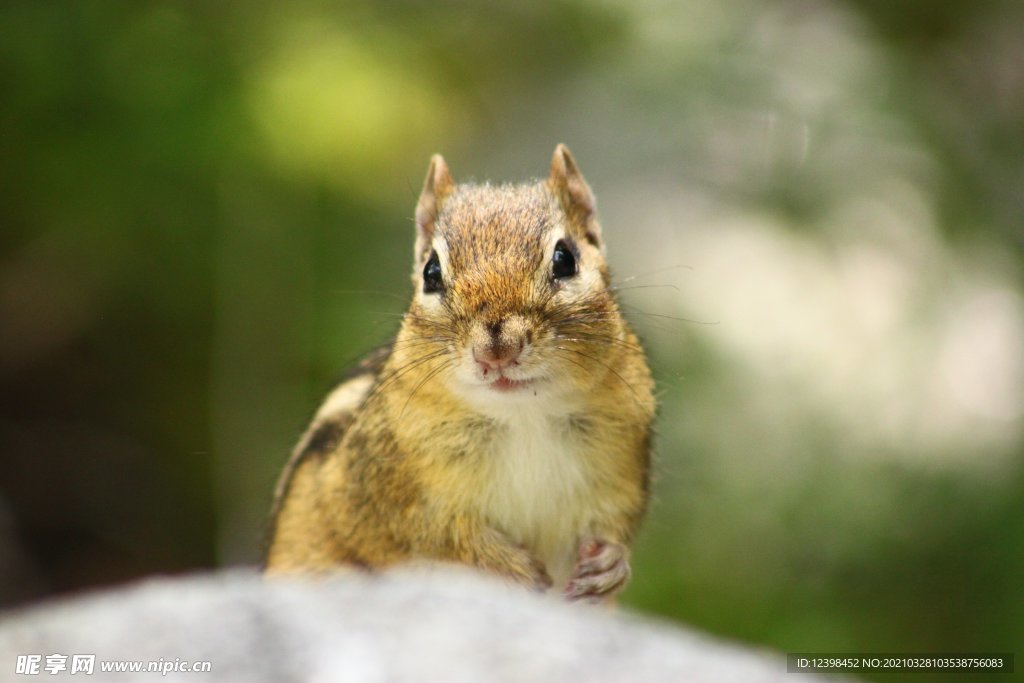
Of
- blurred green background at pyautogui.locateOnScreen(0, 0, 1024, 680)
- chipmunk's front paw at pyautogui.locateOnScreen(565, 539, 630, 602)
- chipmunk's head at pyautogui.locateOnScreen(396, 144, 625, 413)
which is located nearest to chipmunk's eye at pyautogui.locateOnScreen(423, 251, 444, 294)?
chipmunk's head at pyautogui.locateOnScreen(396, 144, 625, 413)

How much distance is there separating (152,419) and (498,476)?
283cm

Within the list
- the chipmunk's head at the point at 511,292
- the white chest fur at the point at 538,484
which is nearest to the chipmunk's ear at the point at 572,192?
the chipmunk's head at the point at 511,292

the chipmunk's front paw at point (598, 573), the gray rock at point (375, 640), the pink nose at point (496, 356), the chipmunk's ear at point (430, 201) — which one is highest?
the chipmunk's ear at point (430, 201)

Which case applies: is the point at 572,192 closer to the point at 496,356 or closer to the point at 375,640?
the point at 496,356

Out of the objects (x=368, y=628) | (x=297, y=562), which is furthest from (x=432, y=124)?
(x=368, y=628)

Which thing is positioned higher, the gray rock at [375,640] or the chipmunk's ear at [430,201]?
the chipmunk's ear at [430,201]

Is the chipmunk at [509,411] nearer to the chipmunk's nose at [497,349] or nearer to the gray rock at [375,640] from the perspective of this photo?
the chipmunk's nose at [497,349]

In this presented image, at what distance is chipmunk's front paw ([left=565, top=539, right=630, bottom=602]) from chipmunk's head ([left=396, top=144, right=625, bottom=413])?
296mm

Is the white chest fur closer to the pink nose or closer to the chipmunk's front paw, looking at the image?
the chipmunk's front paw

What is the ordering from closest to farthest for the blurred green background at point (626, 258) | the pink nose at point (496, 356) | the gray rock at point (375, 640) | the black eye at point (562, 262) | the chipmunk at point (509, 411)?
the gray rock at point (375, 640), the pink nose at point (496, 356), the chipmunk at point (509, 411), the black eye at point (562, 262), the blurred green background at point (626, 258)

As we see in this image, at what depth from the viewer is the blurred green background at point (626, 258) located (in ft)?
12.5

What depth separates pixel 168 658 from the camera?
1424mm

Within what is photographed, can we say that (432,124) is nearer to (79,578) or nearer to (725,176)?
(725,176)

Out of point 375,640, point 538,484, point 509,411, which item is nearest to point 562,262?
point 509,411
